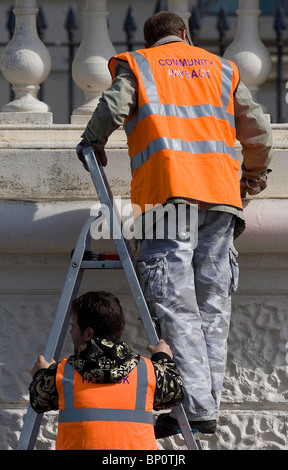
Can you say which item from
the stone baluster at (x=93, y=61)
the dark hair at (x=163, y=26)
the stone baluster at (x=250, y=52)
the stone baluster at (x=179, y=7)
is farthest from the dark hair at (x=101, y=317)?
the stone baluster at (x=179, y=7)

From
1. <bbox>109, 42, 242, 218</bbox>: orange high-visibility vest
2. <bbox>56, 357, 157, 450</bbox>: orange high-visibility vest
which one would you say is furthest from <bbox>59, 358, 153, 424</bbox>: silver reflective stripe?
<bbox>109, 42, 242, 218</bbox>: orange high-visibility vest

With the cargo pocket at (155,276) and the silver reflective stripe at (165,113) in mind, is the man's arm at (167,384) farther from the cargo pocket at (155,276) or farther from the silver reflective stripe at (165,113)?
the silver reflective stripe at (165,113)

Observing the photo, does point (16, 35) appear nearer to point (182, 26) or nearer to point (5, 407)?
point (182, 26)

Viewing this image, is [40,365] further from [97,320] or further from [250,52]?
[250,52]

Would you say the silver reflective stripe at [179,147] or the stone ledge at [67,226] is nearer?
the silver reflective stripe at [179,147]

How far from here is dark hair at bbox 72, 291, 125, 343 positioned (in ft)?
11.8

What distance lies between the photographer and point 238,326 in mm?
4633

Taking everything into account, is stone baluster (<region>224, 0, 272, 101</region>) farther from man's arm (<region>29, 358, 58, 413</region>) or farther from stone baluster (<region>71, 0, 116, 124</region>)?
man's arm (<region>29, 358, 58, 413</region>)

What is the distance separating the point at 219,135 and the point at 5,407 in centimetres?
141

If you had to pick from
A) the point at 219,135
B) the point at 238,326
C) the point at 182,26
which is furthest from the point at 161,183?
the point at 238,326

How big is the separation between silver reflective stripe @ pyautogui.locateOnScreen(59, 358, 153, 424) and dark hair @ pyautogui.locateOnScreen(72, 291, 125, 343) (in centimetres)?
13

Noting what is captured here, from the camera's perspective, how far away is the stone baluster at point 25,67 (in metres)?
4.76

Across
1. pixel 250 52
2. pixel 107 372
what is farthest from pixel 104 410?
pixel 250 52

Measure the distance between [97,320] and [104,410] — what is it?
0.90 feet
